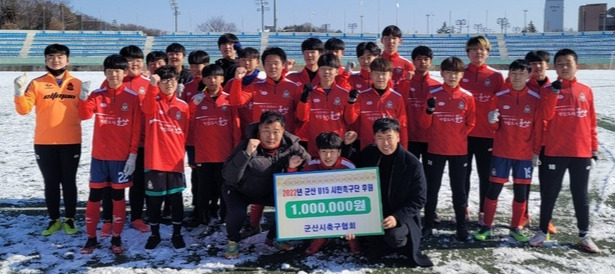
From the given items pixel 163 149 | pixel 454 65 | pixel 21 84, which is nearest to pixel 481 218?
pixel 454 65

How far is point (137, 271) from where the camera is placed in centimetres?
413

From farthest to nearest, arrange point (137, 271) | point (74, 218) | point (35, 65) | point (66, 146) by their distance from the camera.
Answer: point (35, 65)
point (74, 218)
point (66, 146)
point (137, 271)

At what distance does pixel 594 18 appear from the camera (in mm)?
72125

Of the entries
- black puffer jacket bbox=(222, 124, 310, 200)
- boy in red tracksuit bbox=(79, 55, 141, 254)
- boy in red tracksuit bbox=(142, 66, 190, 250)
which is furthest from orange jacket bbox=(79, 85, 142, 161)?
black puffer jacket bbox=(222, 124, 310, 200)

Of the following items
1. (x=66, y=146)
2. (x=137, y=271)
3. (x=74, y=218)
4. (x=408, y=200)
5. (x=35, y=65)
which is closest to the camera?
(x=137, y=271)

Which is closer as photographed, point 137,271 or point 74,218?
point 137,271

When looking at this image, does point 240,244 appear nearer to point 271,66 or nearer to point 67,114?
point 271,66

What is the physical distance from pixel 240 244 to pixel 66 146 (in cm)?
205

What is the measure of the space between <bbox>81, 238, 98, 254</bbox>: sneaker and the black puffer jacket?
54.0 inches

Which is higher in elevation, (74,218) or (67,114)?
(67,114)

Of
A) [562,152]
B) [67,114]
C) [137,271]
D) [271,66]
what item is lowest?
[137,271]

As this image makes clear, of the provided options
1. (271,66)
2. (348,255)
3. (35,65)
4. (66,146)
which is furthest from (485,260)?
(35,65)

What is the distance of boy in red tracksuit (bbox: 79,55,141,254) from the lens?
466 centimetres

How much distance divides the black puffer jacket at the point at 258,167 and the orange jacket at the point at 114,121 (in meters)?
1.01
